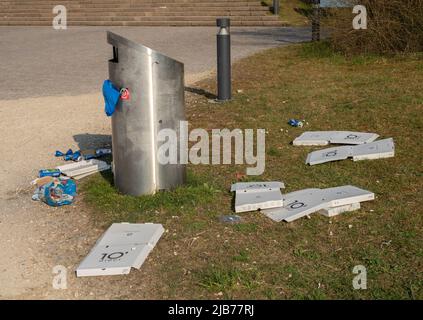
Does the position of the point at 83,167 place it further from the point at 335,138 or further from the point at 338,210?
the point at 335,138

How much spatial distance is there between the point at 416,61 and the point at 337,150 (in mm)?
6301

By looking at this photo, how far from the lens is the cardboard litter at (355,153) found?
6168 millimetres

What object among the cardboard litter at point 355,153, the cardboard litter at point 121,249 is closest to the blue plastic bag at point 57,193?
the cardboard litter at point 121,249

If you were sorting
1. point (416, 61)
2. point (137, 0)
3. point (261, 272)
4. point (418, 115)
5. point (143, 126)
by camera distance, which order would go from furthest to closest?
point (137, 0) < point (416, 61) < point (418, 115) < point (143, 126) < point (261, 272)

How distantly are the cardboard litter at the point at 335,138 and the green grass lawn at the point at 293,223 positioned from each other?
12 cm

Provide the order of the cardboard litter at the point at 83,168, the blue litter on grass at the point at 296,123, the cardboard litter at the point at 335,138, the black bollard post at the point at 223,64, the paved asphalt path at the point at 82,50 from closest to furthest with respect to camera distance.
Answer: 1. the cardboard litter at the point at 83,168
2. the cardboard litter at the point at 335,138
3. the blue litter on grass at the point at 296,123
4. the black bollard post at the point at 223,64
5. the paved asphalt path at the point at 82,50

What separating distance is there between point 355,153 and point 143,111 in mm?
2280

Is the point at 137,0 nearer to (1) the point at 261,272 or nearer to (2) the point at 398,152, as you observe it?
(2) the point at 398,152

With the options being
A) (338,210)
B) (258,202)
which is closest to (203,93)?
(258,202)

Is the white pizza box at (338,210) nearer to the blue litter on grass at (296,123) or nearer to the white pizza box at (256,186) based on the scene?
the white pizza box at (256,186)

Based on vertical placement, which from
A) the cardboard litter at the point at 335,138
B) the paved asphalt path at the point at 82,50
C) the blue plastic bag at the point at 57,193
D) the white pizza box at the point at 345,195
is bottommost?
the blue plastic bag at the point at 57,193

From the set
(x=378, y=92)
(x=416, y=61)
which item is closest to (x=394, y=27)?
(x=416, y=61)

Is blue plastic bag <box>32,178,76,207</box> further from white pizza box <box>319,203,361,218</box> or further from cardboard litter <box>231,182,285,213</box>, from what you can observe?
white pizza box <box>319,203,361,218</box>
